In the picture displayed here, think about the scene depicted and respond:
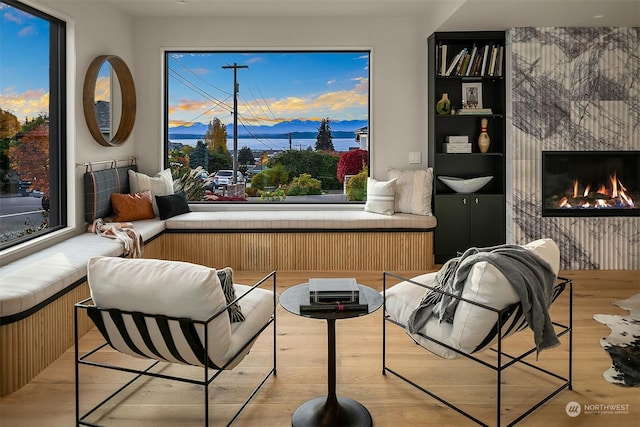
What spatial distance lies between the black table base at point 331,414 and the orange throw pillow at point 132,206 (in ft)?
10.4

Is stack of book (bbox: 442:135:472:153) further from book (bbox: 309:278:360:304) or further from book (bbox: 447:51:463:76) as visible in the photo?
book (bbox: 309:278:360:304)

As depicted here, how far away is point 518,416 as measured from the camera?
2.55 m

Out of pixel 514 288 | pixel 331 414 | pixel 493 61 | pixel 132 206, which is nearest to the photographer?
pixel 514 288

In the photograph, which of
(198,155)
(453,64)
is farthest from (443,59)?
(198,155)

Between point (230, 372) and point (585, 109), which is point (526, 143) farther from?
point (230, 372)

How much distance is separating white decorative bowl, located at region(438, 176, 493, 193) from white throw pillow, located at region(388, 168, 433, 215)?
0.24 m

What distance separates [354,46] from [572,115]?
7.66 ft

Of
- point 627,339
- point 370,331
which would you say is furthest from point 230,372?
point 627,339

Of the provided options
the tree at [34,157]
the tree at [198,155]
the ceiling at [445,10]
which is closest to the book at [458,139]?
the ceiling at [445,10]

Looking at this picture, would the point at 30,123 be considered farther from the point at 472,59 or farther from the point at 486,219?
the point at 486,219

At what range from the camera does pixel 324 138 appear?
6270 millimetres

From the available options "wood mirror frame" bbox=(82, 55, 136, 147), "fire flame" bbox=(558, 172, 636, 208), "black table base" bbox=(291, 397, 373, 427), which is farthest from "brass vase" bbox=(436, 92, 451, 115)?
"black table base" bbox=(291, 397, 373, 427)

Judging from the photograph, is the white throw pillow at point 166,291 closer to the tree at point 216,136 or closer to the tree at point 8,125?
the tree at point 8,125

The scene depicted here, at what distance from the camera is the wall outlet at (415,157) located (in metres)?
5.98
